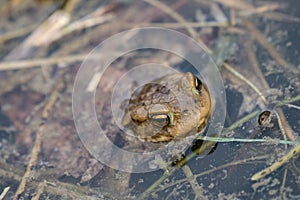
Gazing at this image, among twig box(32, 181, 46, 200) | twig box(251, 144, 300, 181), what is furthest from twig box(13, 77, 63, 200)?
twig box(251, 144, 300, 181)

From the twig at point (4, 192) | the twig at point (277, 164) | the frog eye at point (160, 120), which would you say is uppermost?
the frog eye at point (160, 120)

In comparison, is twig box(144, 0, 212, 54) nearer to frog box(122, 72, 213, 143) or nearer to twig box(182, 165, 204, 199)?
frog box(122, 72, 213, 143)

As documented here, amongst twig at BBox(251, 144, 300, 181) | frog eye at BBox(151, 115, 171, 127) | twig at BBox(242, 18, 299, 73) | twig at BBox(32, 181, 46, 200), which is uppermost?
twig at BBox(242, 18, 299, 73)

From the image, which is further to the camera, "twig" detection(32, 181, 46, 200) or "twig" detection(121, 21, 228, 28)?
"twig" detection(121, 21, 228, 28)

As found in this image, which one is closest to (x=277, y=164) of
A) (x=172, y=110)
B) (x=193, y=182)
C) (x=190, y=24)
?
(x=193, y=182)

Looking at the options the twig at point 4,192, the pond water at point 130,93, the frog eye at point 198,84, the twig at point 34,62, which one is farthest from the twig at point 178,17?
the twig at point 4,192

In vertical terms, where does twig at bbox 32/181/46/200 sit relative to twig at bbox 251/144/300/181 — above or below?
below

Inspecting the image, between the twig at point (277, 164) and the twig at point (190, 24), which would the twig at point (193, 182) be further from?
the twig at point (190, 24)

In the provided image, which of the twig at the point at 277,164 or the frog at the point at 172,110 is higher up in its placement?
the frog at the point at 172,110
